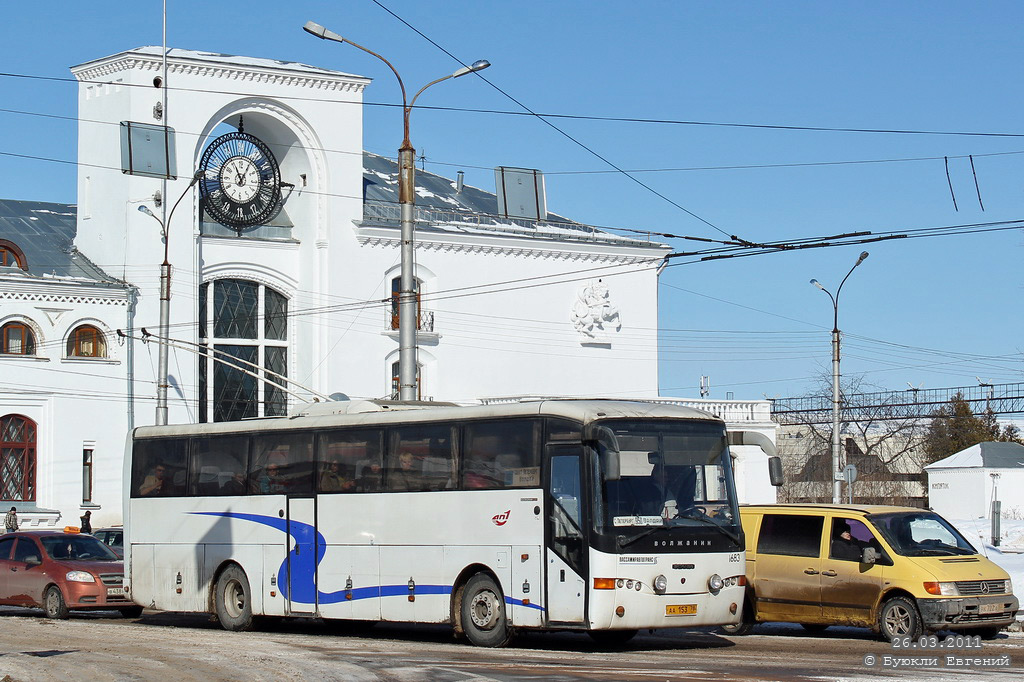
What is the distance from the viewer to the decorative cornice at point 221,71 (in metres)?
45.4

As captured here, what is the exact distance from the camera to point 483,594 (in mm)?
17344

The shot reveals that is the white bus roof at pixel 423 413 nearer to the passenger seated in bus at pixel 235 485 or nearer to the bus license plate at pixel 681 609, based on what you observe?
the passenger seated in bus at pixel 235 485

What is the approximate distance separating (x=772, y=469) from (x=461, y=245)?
35.1 metres

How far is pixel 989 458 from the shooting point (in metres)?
59.0

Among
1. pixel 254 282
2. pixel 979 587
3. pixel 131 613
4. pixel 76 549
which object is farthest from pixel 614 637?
pixel 254 282

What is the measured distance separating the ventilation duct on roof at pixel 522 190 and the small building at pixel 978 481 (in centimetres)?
2596

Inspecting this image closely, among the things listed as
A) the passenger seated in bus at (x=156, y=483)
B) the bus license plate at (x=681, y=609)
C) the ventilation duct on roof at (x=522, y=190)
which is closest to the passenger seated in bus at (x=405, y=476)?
the bus license plate at (x=681, y=609)

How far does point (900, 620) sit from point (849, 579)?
2.83 ft

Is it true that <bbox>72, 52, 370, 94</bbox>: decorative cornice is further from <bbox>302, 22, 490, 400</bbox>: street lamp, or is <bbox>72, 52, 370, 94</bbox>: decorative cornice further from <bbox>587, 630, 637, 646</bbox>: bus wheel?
<bbox>587, 630, 637, 646</bbox>: bus wheel

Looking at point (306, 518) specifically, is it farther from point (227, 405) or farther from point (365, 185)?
point (365, 185)

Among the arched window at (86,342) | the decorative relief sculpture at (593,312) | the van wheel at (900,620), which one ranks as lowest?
the van wheel at (900,620)

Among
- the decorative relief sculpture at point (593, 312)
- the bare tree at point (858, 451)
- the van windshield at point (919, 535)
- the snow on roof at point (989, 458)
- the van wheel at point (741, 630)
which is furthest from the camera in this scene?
the bare tree at point (858, 451)

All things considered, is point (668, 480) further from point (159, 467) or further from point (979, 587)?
point (159, 467)

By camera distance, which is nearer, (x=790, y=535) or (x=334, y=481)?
(x=790, y=535)
